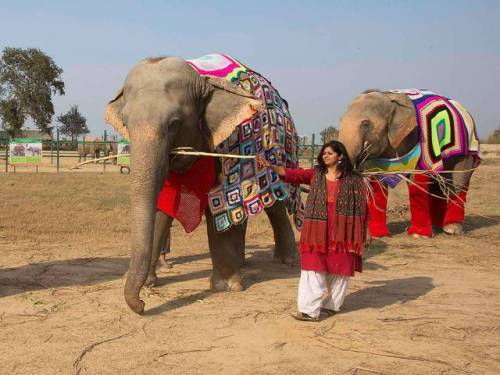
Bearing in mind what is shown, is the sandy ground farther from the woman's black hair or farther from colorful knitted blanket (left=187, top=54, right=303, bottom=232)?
the woman's black hair

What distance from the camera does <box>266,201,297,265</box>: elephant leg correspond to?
289 inches

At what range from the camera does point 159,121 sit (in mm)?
4625

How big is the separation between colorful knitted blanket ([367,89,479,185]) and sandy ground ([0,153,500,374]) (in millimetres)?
1399

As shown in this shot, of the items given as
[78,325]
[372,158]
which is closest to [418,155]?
[372,158]

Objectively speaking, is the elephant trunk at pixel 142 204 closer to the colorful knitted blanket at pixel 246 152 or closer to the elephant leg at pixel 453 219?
the colorful knitted blanket at pixel 246 152

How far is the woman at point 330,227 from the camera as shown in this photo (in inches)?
183

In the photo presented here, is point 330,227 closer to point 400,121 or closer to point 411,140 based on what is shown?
point 400,121

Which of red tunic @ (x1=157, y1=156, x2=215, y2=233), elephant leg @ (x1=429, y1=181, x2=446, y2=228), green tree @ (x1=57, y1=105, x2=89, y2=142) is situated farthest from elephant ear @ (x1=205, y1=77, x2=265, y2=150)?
green tree @ (x1=57, y1=105, x2=89, y2=142)

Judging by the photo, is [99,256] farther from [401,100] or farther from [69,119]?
[69,119]

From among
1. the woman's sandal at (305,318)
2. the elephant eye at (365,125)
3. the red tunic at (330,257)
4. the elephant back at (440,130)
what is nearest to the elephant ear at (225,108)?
the red tunic at (330,257)

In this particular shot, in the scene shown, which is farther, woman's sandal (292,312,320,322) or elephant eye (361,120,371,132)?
elephant eye (361,120,371,132)

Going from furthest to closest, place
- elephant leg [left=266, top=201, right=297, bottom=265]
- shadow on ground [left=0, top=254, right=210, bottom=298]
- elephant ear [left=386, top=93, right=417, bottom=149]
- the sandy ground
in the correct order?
elephant ear [left=386, top=93, right=417, bottom=149] < elephant leg [left=266, top=201, right=297, bottom=265] < shadow on ground [left=0, top=254, right=210, bottom=298] < the sandy ground

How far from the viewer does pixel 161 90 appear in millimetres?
4828

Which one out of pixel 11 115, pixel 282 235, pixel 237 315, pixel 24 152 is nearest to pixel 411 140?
pixel 282 235
